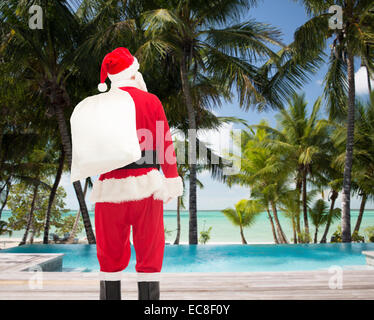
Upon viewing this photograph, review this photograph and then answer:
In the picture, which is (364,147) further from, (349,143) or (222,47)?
(222,47)

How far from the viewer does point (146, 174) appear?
1.37m

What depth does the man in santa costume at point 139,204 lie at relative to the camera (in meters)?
1.32

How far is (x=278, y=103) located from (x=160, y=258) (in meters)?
5.73

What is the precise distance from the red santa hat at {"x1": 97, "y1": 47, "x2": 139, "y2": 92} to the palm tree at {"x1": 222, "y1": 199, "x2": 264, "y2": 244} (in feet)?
26.9

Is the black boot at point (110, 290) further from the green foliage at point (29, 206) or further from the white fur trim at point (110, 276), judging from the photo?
the green foliage at point (29, 206)

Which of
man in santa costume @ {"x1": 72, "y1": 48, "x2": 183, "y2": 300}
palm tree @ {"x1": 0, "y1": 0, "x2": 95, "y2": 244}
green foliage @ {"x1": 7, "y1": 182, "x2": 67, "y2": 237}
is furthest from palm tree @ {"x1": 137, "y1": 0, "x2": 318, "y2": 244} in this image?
green foliage @ {"x1": 7, "y1": 182, "x2": 67, "y2": 237}

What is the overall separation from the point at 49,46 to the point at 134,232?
18.0 feet

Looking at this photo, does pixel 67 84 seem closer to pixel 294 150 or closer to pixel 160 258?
pixel 294 150

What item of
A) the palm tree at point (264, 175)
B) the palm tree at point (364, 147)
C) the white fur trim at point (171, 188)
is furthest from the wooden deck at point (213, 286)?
the palm tree at point (364, 147)

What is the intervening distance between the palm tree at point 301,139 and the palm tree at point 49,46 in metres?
5.28

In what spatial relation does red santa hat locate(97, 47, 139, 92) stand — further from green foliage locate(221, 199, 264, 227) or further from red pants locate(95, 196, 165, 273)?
green foliage locate(221, 199, 264, 227)

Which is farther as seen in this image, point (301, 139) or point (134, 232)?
point (301, 139)

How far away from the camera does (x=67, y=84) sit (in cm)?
691

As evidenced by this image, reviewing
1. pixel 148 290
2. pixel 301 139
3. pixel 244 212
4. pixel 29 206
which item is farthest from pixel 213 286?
pixel 29 206
